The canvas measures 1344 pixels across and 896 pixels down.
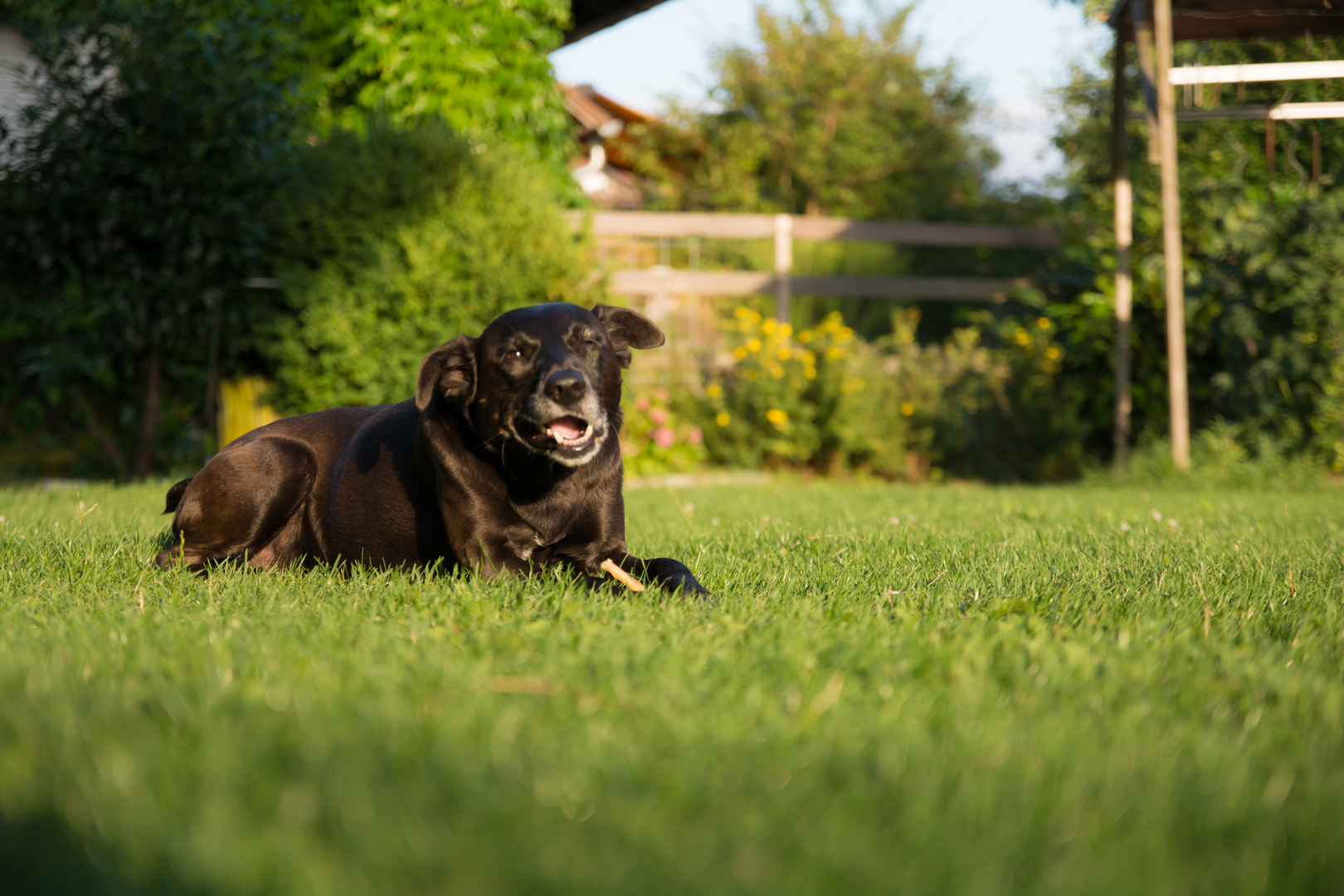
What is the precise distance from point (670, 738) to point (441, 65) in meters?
8.38

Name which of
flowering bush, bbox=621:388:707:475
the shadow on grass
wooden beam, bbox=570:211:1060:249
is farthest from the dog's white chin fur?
wooden beam, bbox=570:211:1060:249

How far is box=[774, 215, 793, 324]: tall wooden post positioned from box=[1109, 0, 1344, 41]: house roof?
146 inches

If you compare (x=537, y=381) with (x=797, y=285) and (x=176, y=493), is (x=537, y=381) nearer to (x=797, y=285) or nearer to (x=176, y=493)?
(x=176, y=493)

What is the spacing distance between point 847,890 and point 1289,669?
4.70 ft

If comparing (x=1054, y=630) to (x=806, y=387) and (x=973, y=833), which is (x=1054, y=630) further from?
(x=806, y=387)

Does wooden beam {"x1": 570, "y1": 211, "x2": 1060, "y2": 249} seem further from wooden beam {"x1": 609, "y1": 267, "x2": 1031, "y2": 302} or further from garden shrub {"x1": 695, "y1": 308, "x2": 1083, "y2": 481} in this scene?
garden shrub {"x1": 695, "y1": 308, "x2": 1083, "y2": 481}

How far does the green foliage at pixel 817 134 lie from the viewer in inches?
770

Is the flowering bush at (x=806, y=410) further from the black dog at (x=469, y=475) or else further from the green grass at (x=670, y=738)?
the green grass at (x=670, y=738)

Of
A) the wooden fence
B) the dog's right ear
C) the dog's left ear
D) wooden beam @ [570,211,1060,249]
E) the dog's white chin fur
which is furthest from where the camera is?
wooden beam @ [570,211,1060,249]

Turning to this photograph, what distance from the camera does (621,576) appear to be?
10.2 feet

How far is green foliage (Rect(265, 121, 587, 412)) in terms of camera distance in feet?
24.5

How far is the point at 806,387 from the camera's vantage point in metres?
9.30

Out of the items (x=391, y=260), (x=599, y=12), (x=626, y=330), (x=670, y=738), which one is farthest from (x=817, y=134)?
(x=670, y=738)

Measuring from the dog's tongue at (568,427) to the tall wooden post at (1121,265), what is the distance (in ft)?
20.3
